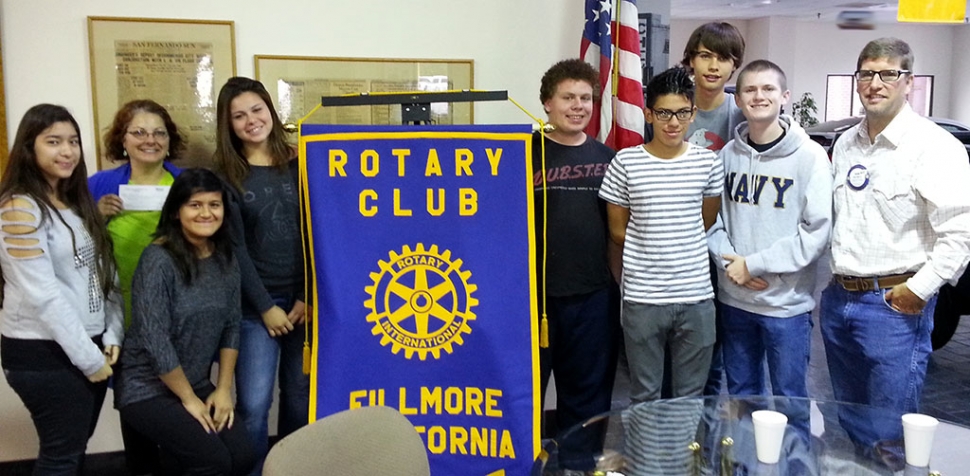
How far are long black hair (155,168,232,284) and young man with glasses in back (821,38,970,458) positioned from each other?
1.98m

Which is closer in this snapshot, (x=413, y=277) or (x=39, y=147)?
(x=39, y=147)

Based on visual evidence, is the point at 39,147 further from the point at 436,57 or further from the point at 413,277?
the point at 436,57

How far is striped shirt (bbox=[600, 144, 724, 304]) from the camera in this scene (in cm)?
232

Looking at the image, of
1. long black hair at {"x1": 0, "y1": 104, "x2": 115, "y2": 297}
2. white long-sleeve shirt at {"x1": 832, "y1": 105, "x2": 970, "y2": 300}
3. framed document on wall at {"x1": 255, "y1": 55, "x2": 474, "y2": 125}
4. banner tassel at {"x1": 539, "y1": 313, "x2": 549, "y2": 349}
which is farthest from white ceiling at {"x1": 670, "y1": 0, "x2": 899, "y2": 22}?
long black hair at {"x1": 0, "y1": 104, "x2": 115, "y2": 297}

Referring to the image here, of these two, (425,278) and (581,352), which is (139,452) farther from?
(581,352)

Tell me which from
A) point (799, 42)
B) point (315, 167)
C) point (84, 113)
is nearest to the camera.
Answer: point (315, 167)

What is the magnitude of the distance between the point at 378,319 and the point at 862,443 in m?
1.45

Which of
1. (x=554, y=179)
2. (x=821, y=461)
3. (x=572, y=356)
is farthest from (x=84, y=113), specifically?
(x=821, y=461)

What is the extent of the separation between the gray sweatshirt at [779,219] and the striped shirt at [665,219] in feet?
0.39

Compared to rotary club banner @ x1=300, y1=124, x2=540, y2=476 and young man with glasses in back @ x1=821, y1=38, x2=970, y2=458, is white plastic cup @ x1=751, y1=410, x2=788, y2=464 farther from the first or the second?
rotary club banner @ x1=300, y1=124, x2=540, y2=476

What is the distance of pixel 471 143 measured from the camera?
94.2 inches

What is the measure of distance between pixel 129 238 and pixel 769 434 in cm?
211

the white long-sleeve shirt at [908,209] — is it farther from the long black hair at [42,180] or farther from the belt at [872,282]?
the long black hair at [42,180]

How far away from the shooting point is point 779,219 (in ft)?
7.84
